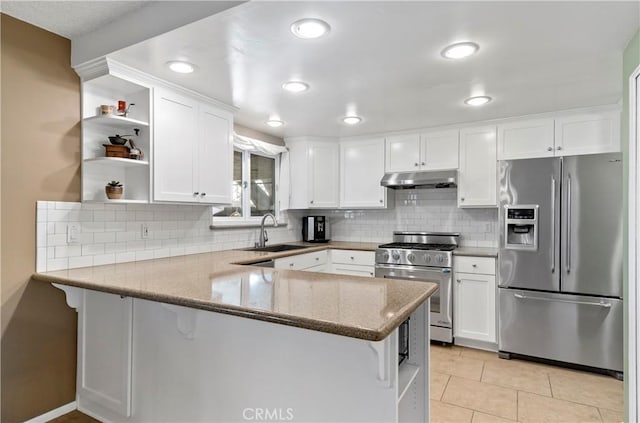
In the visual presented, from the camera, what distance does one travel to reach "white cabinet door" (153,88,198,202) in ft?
8.28

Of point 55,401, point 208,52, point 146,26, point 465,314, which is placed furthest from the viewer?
point 465,314

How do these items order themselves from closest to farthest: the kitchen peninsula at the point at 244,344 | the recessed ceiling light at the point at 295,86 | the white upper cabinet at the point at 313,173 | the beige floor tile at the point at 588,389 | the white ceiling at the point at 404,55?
the kitchen peninsula at the point at 244,344 → the white ceiling at the point at 404,55 → the beige floor tile at the point at 588,389 → the recessed ceiling light at the point at 295,86 → the white upper cabinet at the point at 313,173

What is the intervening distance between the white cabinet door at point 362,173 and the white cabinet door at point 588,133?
1.76 metres

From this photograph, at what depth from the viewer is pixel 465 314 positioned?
346cm

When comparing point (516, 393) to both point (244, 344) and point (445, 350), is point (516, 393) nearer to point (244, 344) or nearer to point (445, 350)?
point (445, 350)

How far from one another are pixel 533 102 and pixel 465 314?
1.99 m

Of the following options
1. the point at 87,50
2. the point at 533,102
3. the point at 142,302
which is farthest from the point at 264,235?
the point at 533,102

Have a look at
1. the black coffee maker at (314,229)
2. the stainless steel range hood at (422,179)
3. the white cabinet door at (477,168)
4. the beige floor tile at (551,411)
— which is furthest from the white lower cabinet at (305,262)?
the beige floor tile at (551,411)

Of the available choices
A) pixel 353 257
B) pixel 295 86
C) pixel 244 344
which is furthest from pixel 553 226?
pixel 244 344

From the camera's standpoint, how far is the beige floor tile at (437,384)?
2.55 metres

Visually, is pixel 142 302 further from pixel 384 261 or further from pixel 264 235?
pixel 384 261

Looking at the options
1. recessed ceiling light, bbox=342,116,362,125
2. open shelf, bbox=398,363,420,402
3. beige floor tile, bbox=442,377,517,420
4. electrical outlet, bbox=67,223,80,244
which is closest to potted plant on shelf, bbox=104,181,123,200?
electrical outlet, bbox=67,223,80,244

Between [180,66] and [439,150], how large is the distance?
270 centimetres

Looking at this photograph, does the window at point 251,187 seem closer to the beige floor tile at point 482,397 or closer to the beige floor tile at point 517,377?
the beige floor tile at point 482,397
